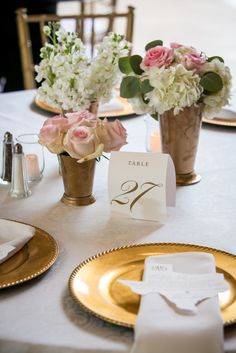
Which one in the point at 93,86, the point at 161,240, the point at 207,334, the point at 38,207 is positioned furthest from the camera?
the point at 93,86

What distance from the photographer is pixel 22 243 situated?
129 centimetres

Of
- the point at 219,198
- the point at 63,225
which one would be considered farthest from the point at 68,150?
the point at 219,198

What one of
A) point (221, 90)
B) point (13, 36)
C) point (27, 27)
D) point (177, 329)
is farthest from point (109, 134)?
point (13, 36)

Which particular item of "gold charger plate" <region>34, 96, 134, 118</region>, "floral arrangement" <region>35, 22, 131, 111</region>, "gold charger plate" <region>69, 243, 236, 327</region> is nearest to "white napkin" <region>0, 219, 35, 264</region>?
"gold charger plate" <region>69, 243, 236, 327</region>

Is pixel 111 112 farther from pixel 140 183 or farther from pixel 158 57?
pixel 140 183

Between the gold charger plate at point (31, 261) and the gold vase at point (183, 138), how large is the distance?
44cm

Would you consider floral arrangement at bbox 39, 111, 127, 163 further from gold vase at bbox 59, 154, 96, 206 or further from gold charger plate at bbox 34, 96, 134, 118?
gold charger plate at bbox 34, 96, 134, 118

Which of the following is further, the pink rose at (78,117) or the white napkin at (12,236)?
the pink rose at (78,117)

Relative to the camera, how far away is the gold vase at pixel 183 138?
1597 mm

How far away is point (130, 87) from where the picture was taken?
5.18ft

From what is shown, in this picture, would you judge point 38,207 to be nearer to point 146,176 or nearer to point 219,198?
point 146,176

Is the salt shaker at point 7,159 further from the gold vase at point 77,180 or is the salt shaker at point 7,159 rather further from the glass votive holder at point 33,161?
the gold vase at point 77,180

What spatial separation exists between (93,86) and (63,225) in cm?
40

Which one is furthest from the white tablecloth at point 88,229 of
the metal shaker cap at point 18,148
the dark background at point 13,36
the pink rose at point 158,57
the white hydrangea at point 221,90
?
the dark background at point 13,36
